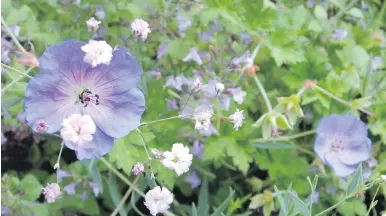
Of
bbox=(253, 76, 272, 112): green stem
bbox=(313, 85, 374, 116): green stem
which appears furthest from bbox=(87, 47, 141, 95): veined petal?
bbox=(313, 85, 374, 116): green stem

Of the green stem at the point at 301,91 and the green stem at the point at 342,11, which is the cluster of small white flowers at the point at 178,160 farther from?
the green stem at the point at 342,11

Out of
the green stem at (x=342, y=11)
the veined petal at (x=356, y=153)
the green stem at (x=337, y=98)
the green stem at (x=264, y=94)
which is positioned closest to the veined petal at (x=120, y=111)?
the green stem at (x=264, y=94)

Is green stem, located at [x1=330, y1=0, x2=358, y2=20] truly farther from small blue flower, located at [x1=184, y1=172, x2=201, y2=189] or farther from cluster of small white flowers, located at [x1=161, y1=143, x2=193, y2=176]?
cluster of small white flowers, located at [x1=161, y1=143, x2=193, y2=176]

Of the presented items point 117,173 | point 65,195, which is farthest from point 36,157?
point 117,173

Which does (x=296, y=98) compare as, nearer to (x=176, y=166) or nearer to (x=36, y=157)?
(x=176, y=166)

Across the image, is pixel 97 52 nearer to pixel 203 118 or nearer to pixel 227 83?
pixel 203 118

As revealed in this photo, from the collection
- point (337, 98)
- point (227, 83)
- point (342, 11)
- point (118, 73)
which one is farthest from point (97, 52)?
point (342, 11)
